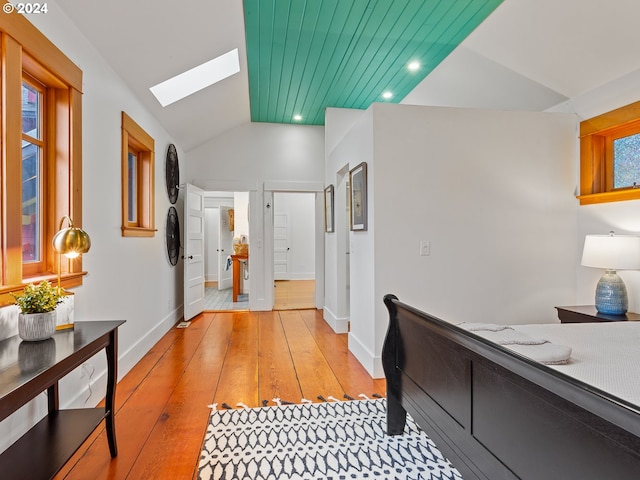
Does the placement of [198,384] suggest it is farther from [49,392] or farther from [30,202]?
[30,202]

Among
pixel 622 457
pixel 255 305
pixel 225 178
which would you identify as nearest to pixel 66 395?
pixel 622 457

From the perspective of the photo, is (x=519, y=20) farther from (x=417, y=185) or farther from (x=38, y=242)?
(x=38, y=242)

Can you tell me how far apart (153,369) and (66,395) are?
105 cm

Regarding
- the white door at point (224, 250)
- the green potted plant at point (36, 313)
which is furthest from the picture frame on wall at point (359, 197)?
the white door at point (224, 250)

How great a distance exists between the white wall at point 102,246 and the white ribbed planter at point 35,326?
1.44 ft

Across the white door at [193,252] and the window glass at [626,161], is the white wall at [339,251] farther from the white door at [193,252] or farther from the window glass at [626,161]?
the window glass at [626,161]

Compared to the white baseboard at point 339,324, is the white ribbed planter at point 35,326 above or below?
above

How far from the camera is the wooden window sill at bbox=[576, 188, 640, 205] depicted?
2.70m

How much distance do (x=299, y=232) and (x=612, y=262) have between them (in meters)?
7.63

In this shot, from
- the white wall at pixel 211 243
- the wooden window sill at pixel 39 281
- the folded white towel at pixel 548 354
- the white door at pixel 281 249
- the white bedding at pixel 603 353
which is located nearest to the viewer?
the white bedding at pixel 603 353

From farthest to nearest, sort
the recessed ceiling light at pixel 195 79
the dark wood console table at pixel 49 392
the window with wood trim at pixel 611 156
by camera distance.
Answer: the recessed ceiling light at pixel 195 79 → the window with wood trim at pixel 611 156 → the dark wood console table at pixel 49 392

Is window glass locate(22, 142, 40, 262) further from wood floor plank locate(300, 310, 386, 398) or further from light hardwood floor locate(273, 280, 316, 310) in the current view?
light hardwood floor locate(273, 280, 316, 310)

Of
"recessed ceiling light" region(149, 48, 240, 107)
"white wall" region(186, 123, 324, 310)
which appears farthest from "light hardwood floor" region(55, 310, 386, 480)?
"recessed ceiling light" region(149, 48, 240, 107)

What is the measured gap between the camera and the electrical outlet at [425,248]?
298 cm
